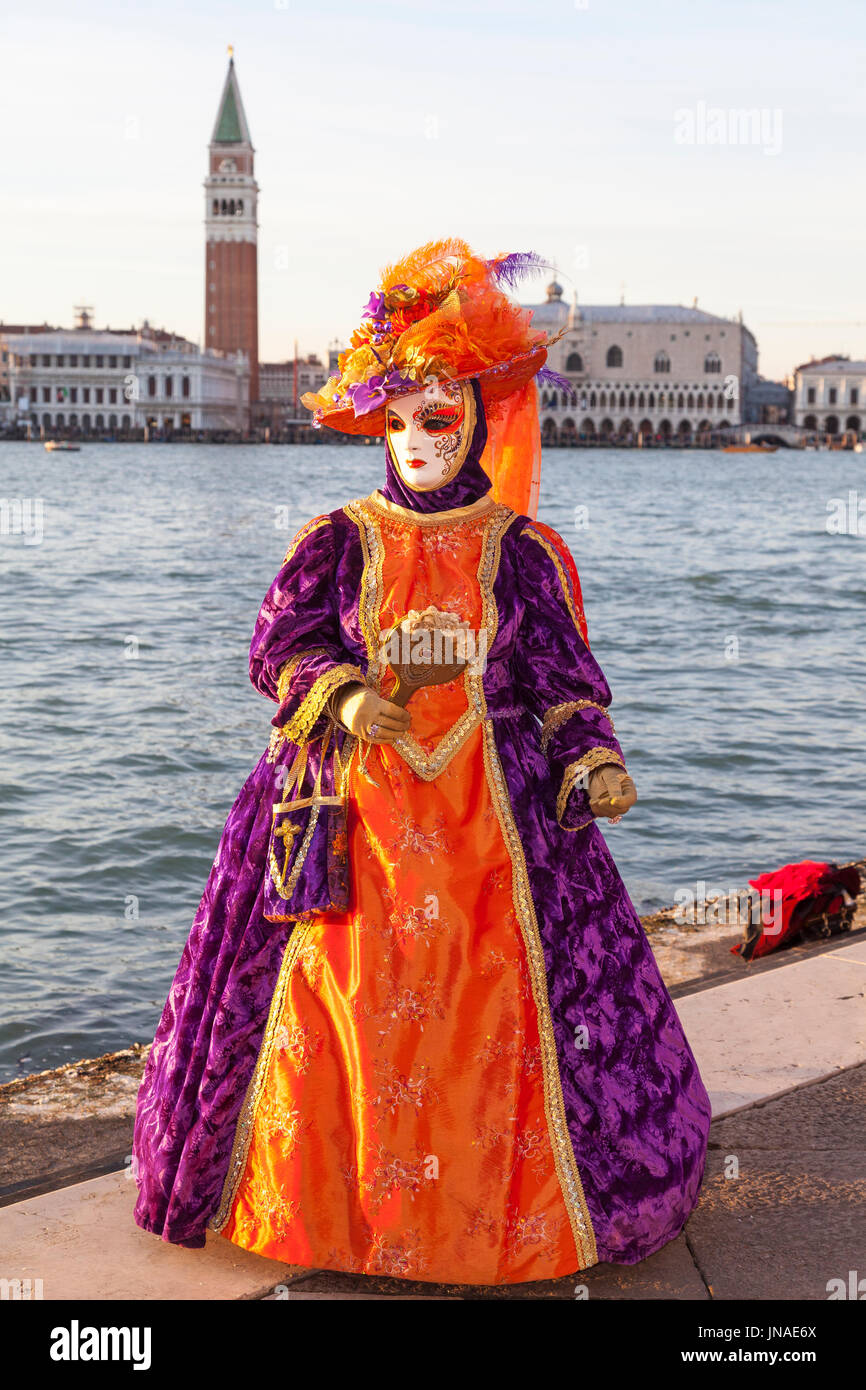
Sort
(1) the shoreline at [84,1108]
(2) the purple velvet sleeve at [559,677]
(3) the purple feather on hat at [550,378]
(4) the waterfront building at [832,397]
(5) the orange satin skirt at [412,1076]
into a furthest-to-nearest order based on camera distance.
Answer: (4) the waterfront building at [832,397] → (1) the shoreline at [84,1108] → (3) the purple feather on hat at [550,378] → (2) the purple velvet sleeve at [559,677] → (5) the orange satin skirt at [412,1076]

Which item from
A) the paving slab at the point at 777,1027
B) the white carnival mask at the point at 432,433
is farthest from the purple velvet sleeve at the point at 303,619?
the paving slab at the point at 777,1027

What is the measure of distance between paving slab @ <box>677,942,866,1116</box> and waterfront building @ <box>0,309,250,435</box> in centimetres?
9528

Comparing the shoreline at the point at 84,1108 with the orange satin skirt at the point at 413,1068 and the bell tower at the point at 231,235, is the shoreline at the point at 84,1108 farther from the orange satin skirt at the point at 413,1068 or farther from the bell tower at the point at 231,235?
the bell tower at the point at 231,235

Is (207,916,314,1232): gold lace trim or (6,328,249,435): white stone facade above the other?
(6,328,249,435): white stone facade

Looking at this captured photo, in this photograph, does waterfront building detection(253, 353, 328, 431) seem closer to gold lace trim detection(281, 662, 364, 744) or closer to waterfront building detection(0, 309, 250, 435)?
waterfront building detection(0, 309, 250, 435)

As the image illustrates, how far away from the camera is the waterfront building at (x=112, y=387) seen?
97188 mm

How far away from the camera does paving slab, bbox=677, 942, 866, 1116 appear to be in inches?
122

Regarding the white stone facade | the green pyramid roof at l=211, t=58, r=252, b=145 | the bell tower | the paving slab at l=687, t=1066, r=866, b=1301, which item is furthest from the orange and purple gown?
the green pyramid roof at l=211, t=58, r=252, b=145

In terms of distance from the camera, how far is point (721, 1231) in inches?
100

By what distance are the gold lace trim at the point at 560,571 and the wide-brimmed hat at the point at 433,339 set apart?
262mm

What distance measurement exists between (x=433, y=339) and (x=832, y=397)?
106 metres

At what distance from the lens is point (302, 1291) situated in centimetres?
236

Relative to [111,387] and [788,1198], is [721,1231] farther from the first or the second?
[111,387]
